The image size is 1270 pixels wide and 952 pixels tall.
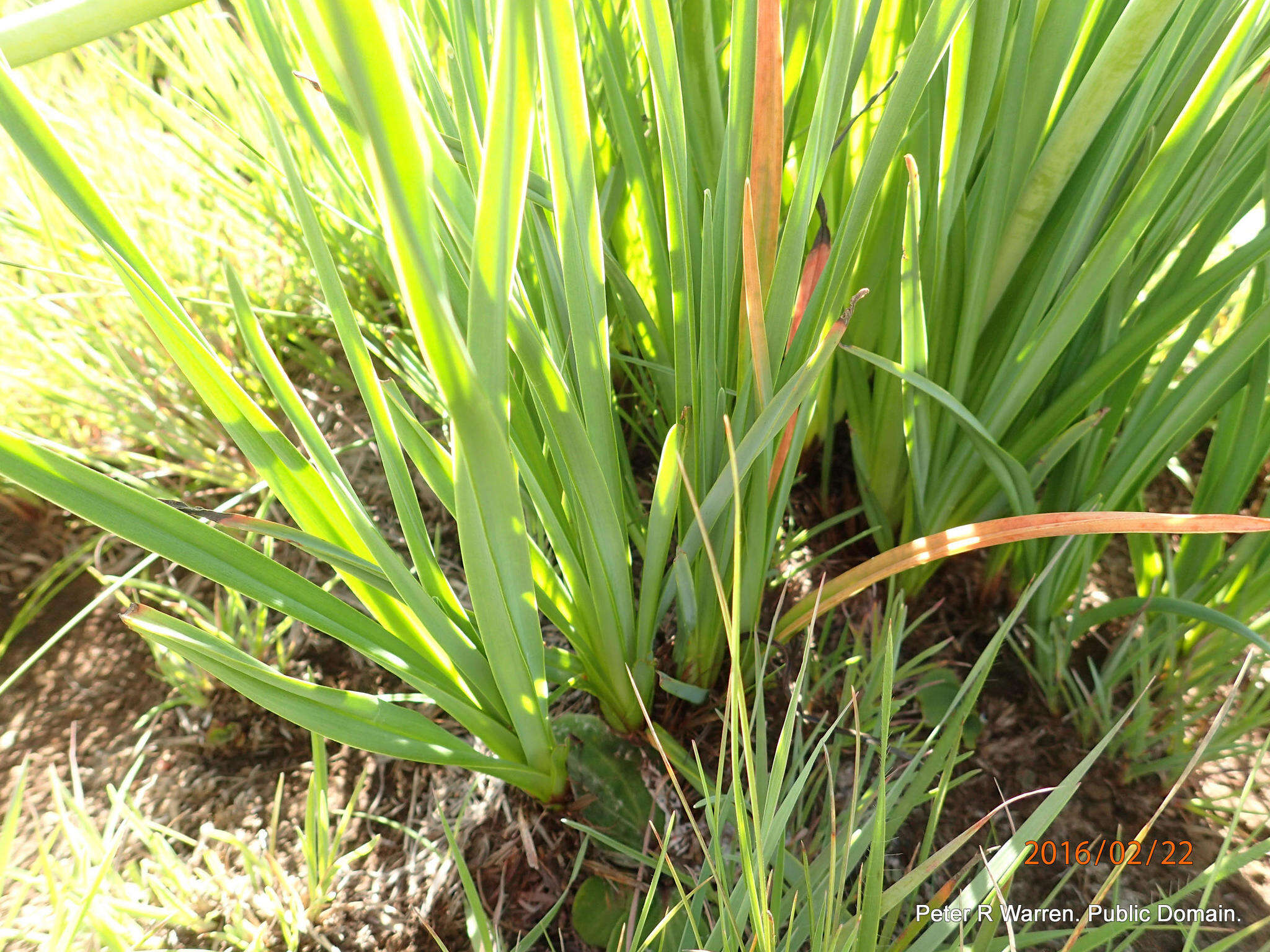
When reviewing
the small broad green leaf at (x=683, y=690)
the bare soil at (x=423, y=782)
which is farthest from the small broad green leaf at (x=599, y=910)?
the small broad green leaf at (x=683, y=690)

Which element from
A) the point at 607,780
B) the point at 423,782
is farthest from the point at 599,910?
→ the point at 423,782

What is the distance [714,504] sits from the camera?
47cm

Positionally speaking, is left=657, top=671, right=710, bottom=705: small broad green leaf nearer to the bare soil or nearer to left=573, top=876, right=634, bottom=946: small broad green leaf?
the bare soil

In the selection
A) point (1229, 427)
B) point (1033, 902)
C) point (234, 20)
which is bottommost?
point (1033, 902)

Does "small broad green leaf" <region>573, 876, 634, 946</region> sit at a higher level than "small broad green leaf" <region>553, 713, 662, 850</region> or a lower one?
lower

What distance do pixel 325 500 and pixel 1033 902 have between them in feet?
2.08

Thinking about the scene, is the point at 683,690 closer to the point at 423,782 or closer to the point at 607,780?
the point at 607,780

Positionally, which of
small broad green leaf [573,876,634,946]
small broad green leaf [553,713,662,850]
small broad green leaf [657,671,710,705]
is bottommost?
small broad green leaf [573,876,634,946]

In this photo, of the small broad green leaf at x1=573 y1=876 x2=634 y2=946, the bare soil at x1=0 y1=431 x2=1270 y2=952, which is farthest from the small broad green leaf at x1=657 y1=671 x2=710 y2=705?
the small broad green leaf at x1=573 y1=876 x2=634 y2=946

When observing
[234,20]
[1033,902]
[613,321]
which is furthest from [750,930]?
[234,20]

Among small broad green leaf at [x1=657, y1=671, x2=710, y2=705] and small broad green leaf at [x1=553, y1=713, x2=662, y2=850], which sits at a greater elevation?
small broad green leaf at [x1=657, y1=671, x2=710, y2=705]

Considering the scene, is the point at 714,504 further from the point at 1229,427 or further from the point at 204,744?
the point at 204,744

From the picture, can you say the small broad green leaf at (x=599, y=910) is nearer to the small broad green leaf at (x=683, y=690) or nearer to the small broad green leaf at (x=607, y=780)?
the small broad green leaf at (x=607, y=780)

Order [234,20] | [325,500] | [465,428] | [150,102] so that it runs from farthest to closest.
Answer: [234,20], [150,102], [325,500], [465,428]
